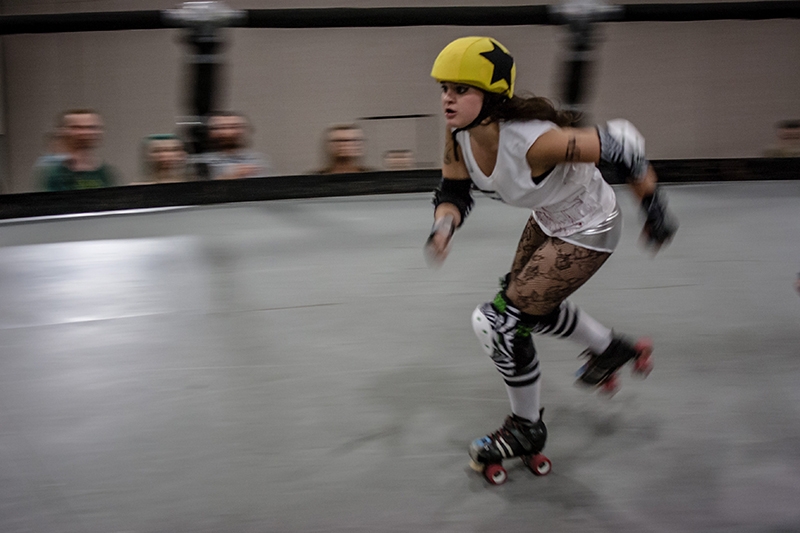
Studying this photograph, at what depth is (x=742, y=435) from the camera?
6.23 feet

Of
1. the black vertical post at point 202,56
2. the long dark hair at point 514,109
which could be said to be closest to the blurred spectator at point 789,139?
the black vertical post at point 202,56

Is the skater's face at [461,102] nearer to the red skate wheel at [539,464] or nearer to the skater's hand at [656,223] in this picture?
the skater's hand at [656,223]

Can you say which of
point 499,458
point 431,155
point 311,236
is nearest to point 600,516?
point 499,458

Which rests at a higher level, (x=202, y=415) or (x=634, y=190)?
(x=634, y=190)

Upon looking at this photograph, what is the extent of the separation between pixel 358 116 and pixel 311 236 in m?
3.14

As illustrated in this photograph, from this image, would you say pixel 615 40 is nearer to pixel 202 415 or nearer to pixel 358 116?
pixel 358 116

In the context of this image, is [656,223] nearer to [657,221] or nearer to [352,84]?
[657,221]

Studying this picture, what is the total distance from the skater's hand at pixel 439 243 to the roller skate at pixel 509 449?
0.44 meters

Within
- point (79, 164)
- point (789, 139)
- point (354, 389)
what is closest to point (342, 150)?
point (79, 164)

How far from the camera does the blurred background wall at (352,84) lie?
20.0ft

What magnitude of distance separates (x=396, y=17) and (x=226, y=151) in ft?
3.87

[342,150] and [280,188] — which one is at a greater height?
[342,150]

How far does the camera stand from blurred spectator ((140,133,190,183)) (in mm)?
3908

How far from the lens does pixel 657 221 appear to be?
1.74 m
